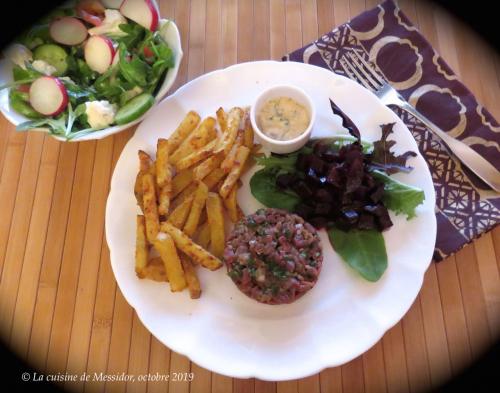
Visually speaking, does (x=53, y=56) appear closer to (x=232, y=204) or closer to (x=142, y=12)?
(x=142, y=12)

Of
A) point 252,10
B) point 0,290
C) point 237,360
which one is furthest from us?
point 252,10

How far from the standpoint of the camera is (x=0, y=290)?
318 centimetres

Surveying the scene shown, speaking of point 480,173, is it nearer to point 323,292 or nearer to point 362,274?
point 362,274

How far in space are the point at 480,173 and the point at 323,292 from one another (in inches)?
54.2

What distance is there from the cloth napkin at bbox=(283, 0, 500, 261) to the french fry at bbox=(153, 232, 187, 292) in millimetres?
1754

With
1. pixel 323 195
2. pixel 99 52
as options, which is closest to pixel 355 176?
pixel 323 195

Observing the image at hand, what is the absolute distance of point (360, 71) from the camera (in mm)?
3436

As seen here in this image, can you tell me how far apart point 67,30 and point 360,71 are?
2170mm

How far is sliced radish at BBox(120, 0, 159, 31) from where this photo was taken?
3094mm

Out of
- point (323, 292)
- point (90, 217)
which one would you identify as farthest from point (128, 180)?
point (323, 292)

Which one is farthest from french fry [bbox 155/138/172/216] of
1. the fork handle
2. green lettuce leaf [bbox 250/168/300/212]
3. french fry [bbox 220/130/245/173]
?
the fork handle

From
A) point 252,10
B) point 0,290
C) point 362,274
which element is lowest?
A: point 0,290

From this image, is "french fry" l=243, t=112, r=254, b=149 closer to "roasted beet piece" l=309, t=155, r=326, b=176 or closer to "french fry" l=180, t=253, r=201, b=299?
"roasted beet piece" l=309, t=155, r=326, b=176

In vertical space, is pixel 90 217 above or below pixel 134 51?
below
